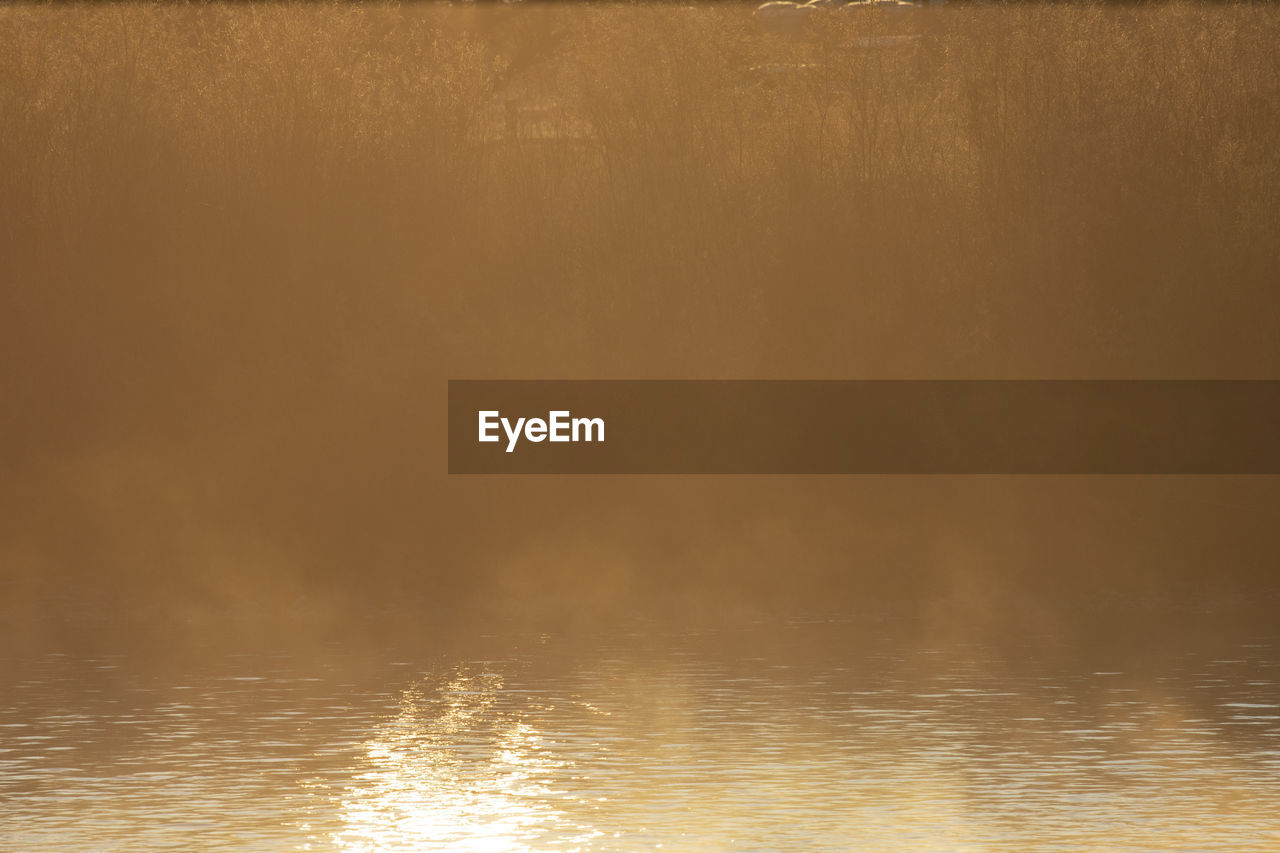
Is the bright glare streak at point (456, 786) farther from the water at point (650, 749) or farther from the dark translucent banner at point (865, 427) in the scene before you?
the dark translucent banner at point (865, 427)

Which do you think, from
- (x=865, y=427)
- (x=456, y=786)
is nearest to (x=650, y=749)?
(x=456, y=786)

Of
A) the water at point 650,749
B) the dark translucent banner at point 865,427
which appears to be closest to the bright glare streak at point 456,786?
the water at point 650,749

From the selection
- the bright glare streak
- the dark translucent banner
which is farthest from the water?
the dark translucent banner

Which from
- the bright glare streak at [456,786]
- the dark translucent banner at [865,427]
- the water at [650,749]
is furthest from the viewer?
the dark translucent banner at [865,427]

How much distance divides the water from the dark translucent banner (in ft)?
64.3

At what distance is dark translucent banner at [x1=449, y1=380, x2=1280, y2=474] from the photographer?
151 feet

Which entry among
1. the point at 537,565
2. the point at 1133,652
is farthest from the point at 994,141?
the point at 1133,652

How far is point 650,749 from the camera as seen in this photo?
19.7 meters

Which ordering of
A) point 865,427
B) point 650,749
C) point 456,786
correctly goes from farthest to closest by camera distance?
point 865,427
point 650,749
point 456,786

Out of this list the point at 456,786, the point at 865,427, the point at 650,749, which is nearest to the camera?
the point at 456,786

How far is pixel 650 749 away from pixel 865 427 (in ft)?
94.3

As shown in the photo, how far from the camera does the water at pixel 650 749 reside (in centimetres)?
1627

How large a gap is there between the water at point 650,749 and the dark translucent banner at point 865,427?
19.6 metres

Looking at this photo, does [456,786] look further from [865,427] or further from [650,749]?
[865,427]
